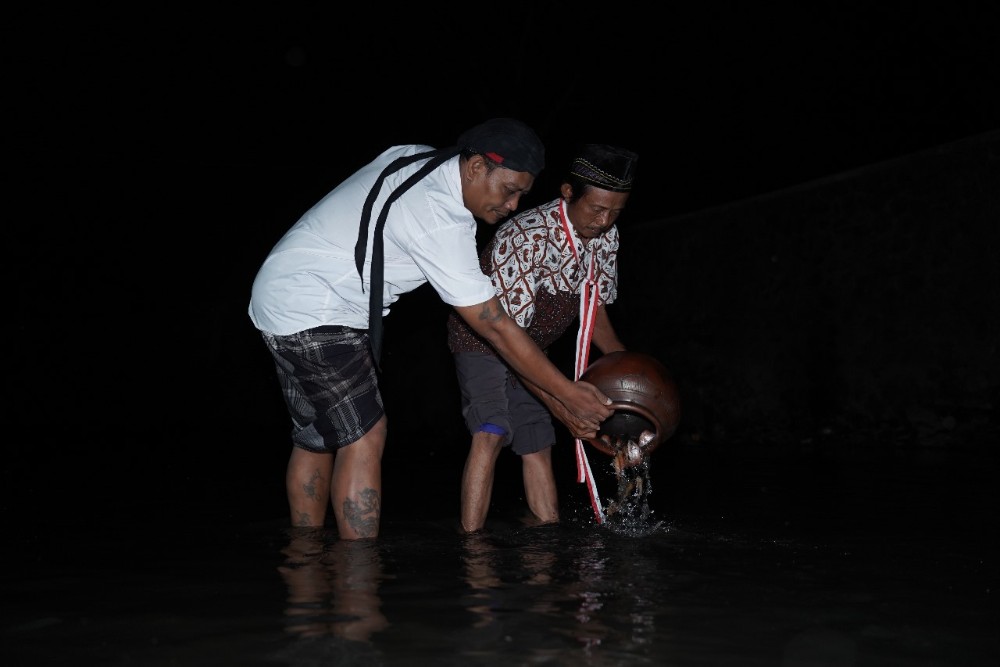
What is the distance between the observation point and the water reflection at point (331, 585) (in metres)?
2.55

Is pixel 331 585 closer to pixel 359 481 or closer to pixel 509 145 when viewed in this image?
pixel 359 481

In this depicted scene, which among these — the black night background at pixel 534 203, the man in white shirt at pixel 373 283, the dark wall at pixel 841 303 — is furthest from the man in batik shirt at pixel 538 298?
the dark wall at pixel 841 303

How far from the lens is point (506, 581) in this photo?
3092 millimetres

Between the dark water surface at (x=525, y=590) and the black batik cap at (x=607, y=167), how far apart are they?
131 cm

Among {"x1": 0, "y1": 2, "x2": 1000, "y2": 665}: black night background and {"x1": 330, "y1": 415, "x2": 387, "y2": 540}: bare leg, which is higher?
{"x1": 0, "y1": 2, "x2": 1000, "y2": 665}: black night background

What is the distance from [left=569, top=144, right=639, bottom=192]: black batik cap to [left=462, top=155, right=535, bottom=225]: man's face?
0.63 m

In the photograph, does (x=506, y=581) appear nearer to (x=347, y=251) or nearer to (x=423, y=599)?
(x=423, y=599)

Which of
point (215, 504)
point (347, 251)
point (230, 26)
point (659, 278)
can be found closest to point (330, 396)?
point (347, 251)

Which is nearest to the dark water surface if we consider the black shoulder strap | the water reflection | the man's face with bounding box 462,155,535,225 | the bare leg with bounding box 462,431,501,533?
the water reflection

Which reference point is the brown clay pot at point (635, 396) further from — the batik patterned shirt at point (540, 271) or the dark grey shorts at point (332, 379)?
the dark grey shorts at point (332, 379)

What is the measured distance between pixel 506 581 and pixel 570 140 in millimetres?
12043

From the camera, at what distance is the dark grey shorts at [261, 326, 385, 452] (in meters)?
3.45

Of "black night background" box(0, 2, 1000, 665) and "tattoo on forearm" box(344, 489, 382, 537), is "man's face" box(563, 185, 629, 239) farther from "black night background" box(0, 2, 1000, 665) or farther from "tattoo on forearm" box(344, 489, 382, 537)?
"black night background" box(0, 2, 1000, 665)

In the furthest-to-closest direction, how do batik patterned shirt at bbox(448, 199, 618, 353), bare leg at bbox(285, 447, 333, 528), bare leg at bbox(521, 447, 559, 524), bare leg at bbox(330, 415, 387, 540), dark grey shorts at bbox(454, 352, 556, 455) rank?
bare leg at bbox(521, 447, 559, 524)
dark grey shorts at bbox(454, 352, 556, 455)
batik patterned shirt at bbox(448, 199, 618, 353)
bare leg at bbox(285, 447, 333, 528)
bare leg at bbox(330, 415, 387, 540)
